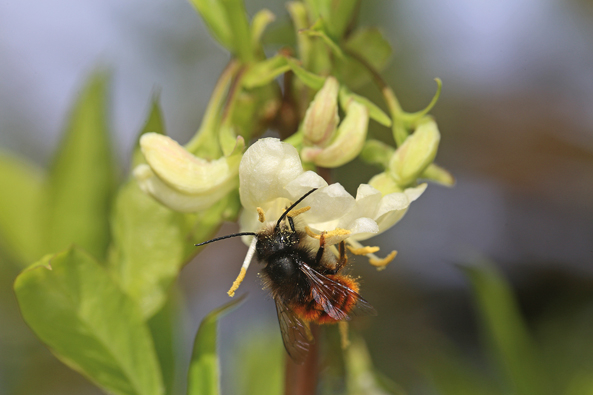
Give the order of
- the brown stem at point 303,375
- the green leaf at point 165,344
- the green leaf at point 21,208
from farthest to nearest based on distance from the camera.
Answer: the green leaf at point 21,208 < the green leaf at point 165,344 < the brown stem at point 303,375

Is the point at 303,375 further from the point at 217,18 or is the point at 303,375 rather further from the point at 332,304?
the point at 217,18

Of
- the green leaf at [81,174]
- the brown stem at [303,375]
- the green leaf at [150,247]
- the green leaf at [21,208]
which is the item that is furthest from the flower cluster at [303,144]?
the green leaf at [21,208]

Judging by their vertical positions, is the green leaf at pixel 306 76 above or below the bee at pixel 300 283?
above

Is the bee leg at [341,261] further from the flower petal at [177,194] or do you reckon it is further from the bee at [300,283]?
the flower petal at [177,194]

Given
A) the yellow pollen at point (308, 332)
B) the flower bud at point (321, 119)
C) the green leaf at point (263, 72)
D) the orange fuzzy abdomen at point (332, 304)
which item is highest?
the green leaf at point (263, 72)

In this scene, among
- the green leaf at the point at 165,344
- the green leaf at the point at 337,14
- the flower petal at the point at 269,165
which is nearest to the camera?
the flower petal at the point at 269,165

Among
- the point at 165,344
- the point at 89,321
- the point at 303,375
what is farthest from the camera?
the point at 165,344

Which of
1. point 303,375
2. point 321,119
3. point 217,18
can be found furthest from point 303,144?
point 303,375

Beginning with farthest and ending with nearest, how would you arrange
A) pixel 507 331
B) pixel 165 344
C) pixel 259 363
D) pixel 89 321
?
pixel 259 363 → pixel 507 331 → pixel 165 344 → pixel 89 321
